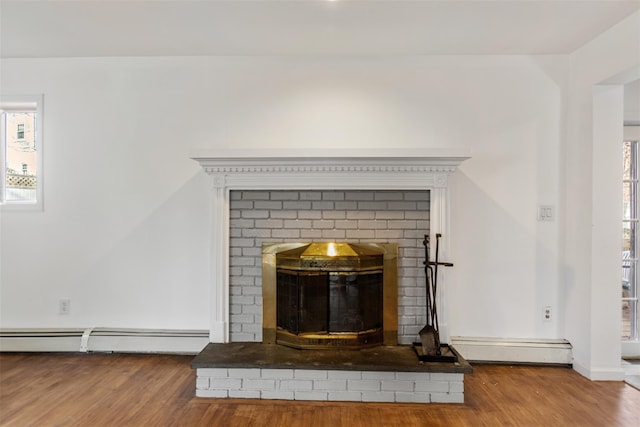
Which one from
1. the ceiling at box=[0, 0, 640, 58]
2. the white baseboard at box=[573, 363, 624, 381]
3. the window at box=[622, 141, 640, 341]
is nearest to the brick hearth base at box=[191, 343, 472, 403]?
the white baseboard at box=[573, 363, 624, 381]

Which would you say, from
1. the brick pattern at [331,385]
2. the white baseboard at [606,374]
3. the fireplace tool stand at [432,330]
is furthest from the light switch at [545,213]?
the brick pattern at [331,385]

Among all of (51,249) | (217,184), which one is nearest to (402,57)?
(217,184)

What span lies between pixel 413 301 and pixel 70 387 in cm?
237

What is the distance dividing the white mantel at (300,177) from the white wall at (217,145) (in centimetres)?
33

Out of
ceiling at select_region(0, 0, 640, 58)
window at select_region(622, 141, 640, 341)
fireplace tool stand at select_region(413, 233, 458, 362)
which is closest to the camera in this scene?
ceiling at select_region(0, 0, 640, 58)

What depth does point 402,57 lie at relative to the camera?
2904 millimetres

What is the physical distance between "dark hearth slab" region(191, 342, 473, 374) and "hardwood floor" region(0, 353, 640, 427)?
0.69 feet

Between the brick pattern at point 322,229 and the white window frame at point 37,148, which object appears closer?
the brick pattern at point 322,229

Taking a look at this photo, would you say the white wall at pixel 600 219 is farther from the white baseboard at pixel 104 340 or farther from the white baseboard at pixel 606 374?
the white baseboard at pixel 104 340

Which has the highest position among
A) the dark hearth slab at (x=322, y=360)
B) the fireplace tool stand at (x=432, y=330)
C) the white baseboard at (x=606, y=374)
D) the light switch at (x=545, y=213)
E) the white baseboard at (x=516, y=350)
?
the light switch at (x=545, y=213)

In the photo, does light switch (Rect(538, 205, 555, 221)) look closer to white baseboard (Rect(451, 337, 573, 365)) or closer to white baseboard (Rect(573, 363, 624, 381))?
white baseboard (Rect(451, 337, 573, 365))

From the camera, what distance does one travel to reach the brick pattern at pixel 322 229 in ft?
8.95

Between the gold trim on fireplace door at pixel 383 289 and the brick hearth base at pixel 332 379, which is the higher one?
the gold trim on fireplace door at pixel 383 289

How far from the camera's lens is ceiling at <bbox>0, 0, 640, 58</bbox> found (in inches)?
86.0
